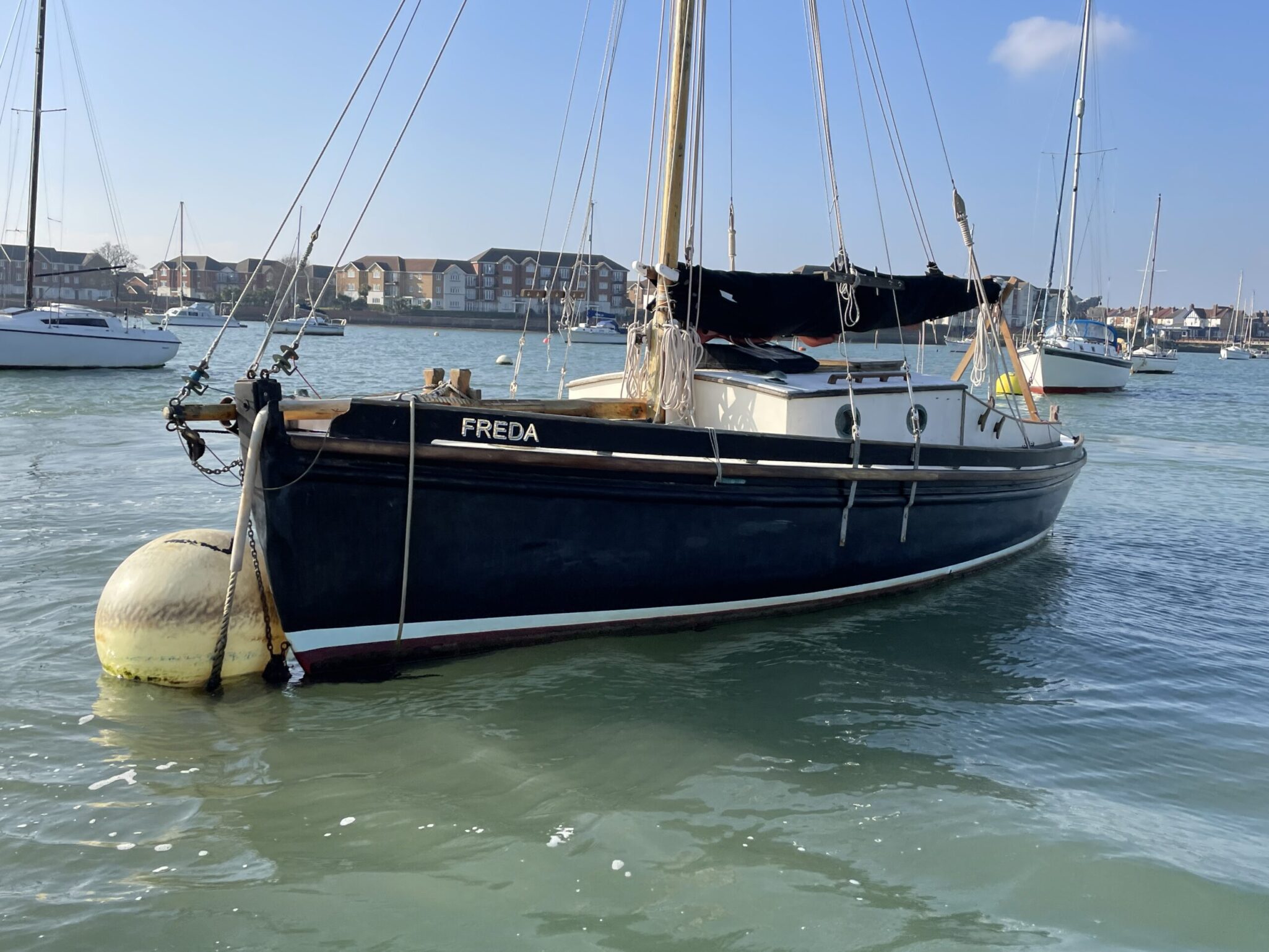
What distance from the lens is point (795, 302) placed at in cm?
909

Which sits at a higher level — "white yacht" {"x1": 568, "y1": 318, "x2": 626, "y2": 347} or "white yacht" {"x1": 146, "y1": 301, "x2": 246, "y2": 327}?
"white yacht" {"x1": 568, "y1": 318, "x2": 626, "y2": 347}

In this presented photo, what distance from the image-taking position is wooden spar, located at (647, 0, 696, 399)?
835 cm

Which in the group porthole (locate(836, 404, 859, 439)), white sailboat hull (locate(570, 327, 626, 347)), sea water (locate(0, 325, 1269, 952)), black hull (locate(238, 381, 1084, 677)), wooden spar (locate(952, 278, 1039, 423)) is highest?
white sailboat hull (locate(570, 327, 626, 347))

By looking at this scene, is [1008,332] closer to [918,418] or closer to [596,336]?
[918,418]

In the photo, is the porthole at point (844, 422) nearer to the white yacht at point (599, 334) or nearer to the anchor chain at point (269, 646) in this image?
the anchor chain at point (269, 646)

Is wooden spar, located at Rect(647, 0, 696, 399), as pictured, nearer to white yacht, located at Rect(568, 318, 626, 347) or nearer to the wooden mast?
the wooden mast

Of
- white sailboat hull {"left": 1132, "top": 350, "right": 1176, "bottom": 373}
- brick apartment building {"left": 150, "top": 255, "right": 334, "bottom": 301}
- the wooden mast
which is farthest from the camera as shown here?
brick apartment building {"left": 150, "top": 255, "right": 334, "bottom": 301}

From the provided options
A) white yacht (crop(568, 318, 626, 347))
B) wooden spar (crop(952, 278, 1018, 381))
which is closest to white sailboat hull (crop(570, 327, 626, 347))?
white yacht (crop(568, 318, 626, 347))

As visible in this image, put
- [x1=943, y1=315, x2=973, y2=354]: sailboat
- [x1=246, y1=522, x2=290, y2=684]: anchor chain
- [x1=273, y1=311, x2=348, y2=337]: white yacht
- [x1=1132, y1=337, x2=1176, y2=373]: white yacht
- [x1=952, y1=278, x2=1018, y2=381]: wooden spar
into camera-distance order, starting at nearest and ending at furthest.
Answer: [x1=246, y1=522, x2=290, y2=684]: anchor chain → [x1=952, y1=278, x2=1018, y2=381]: wooden spar → [x1=1132, y1=337, x2=1176, y2=373]: white yacht → [x1=273, y1=311, x2=348, y2=337]: white yacht → [x1=943, y1=315, x2=973, y2=354]: sailboat

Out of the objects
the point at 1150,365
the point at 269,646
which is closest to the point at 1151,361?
the point at 1150,365

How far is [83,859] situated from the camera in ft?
14.6

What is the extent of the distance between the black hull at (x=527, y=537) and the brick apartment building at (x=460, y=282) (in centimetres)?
12248

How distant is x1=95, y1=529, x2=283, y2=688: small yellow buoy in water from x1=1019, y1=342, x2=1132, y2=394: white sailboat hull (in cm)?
3757

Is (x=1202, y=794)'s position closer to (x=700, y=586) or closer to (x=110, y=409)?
(x=700, y=586)
